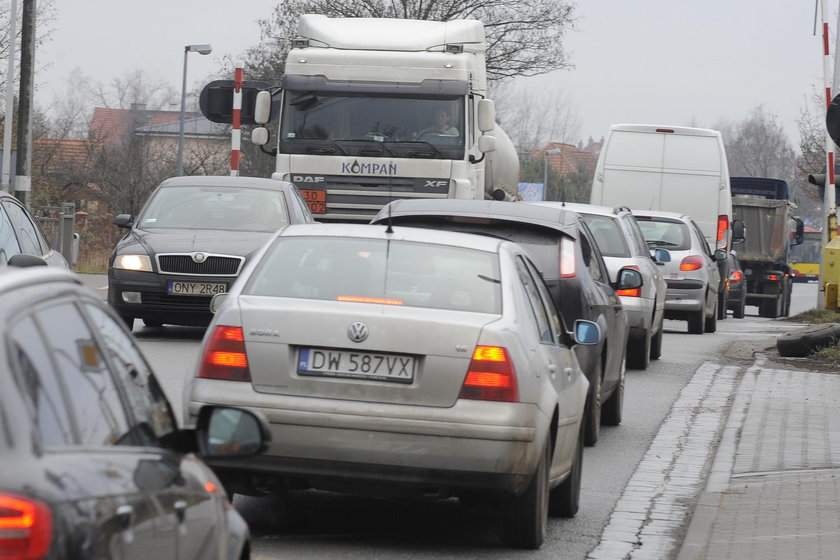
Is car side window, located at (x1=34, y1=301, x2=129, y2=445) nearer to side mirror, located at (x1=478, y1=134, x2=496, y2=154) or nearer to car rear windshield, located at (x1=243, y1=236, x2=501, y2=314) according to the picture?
car rear windshield, located at (x1=243, y1=236, x2=501, y2=314)

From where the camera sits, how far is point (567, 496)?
26.6ft

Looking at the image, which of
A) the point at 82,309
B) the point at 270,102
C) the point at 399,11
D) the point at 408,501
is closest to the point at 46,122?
the point at 399,11

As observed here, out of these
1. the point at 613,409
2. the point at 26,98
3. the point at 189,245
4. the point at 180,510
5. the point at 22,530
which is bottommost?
the point at 613,409

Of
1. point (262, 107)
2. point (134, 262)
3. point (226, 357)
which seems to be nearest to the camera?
point (226, 357)

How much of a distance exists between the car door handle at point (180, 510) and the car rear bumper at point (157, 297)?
12777 mm

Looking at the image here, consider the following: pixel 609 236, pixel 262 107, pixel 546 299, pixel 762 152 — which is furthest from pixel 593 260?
pixel 762 152

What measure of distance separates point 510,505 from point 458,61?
48.0 ft

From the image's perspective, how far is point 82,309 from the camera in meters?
3.67

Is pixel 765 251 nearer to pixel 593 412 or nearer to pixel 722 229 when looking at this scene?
pixel 722 229

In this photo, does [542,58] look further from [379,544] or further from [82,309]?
[82,309]

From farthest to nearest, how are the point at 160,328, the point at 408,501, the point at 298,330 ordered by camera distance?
1. the point at 160,328
2. the point at 408,501
3. the point at 298,330

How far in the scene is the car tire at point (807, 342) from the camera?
739 inches

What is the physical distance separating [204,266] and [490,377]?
10.1 m

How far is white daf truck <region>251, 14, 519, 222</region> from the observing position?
2095 cm
